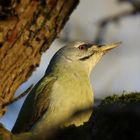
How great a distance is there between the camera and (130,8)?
259 centimetres

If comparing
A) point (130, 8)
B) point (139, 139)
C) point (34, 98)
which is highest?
point (130, 8)

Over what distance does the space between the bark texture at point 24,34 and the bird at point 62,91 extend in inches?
23.3

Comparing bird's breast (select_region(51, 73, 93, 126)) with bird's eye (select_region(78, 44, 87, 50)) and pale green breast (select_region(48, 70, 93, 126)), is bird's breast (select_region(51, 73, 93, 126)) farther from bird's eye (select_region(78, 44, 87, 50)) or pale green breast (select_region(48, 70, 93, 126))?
bird's eye (select_region(78, 44, 87, 50))

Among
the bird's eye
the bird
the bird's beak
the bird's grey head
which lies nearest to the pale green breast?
the bird

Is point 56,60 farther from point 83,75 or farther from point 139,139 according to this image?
point 139,139

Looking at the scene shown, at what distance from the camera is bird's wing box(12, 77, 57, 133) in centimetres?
542

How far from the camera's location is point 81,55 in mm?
6621

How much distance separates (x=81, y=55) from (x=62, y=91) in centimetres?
124

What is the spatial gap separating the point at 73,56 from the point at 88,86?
0.92 meters

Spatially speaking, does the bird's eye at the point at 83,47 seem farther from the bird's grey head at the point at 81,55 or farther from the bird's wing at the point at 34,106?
the bird's wing at the point at 34,106

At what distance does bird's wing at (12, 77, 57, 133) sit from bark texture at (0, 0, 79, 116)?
926 mm

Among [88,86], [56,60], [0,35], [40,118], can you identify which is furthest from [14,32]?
[56,60]

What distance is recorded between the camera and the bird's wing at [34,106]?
542 cm

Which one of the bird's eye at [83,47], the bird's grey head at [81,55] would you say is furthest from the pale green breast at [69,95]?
the bird's eye at [83,47]
